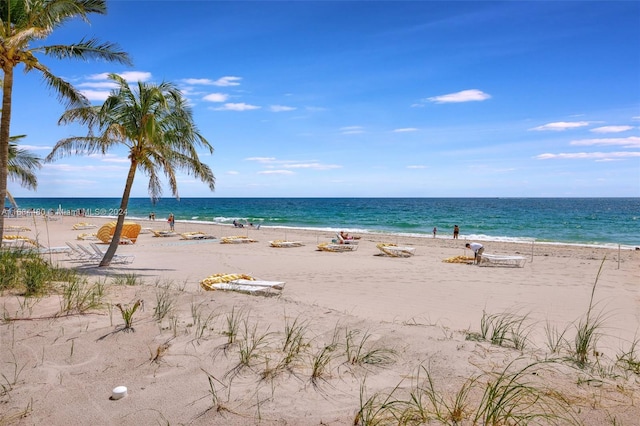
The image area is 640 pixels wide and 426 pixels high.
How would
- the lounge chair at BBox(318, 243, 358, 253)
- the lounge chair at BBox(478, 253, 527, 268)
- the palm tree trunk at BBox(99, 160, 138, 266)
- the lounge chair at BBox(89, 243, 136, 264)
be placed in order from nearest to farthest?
the palm tree trunk at BBox(99, 160, 138, 266), the lounge chair at BBox(89, 243, 136, 264), the lounge chair at BBox(478, 253, 527, 268), the lounge chair at BBox(318, 243, 358, 253)

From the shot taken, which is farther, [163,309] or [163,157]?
[163,157]

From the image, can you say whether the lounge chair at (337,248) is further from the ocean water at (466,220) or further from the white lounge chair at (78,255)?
the ocean water at (466,220)

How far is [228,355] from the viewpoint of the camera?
154 inches

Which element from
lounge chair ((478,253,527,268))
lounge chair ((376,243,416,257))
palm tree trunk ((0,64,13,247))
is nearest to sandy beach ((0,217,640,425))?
palm tree trunk ((0,64,13,247))

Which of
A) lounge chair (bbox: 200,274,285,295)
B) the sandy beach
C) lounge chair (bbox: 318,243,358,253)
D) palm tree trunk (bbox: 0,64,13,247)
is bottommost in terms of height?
lounge chair (bbox: 318,243,358,253)

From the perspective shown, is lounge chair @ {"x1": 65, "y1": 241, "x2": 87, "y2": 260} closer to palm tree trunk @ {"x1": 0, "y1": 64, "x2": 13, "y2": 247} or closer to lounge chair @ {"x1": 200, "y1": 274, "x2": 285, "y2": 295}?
palm tree trunk @ {"x1": 0, "y1": 64, "x2": 13, "y2": 247}

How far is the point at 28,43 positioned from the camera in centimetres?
949

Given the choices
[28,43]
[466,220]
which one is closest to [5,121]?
[28,43]

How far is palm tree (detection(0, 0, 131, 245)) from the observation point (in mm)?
9047

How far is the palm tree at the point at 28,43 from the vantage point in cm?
905

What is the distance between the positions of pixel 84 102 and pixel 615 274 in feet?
56.3

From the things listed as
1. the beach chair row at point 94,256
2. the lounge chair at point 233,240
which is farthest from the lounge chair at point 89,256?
the lounge chair at point 233,240

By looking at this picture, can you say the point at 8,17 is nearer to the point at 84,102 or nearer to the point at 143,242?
the point at 84,102

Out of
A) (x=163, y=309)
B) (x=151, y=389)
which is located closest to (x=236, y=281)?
(x=163, y=309)
